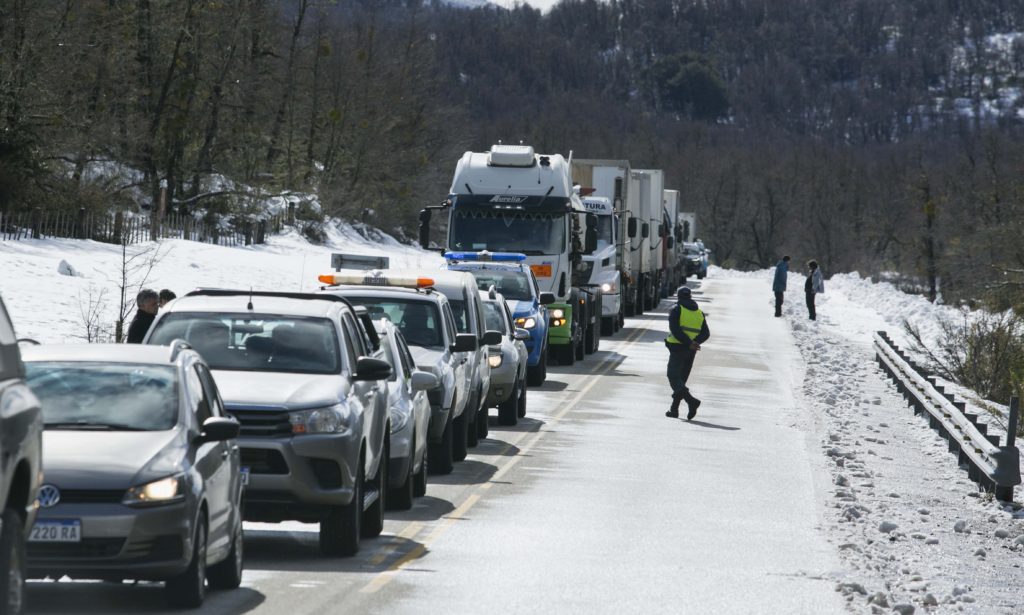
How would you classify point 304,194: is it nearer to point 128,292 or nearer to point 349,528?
point 128,292

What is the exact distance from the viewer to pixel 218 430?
9.44 meters

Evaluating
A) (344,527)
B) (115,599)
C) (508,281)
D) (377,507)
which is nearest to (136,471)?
(115,599)

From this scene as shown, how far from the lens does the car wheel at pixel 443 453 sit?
1716 centimetres

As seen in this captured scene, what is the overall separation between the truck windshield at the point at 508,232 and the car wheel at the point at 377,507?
20118 millimetres

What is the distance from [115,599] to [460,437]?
8704 millimetres

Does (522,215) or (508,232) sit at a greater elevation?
(522,215)

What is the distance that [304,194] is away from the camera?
229ft

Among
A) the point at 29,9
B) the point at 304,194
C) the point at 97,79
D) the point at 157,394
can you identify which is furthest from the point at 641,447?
the point at 304,194

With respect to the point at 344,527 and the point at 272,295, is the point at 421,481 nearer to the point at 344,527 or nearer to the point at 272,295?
the point at 272,295

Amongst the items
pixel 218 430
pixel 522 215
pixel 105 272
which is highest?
pixel 522 215

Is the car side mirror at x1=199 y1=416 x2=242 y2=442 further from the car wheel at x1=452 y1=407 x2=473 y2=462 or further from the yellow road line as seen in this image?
the car wheel at x1=452 y1=407 x2=473 y2=462

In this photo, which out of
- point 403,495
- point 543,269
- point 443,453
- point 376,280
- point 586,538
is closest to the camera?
point 586,538

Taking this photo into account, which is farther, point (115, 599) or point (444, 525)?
point (444, 525)

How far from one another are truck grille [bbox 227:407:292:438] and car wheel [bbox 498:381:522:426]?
11.0 meters
